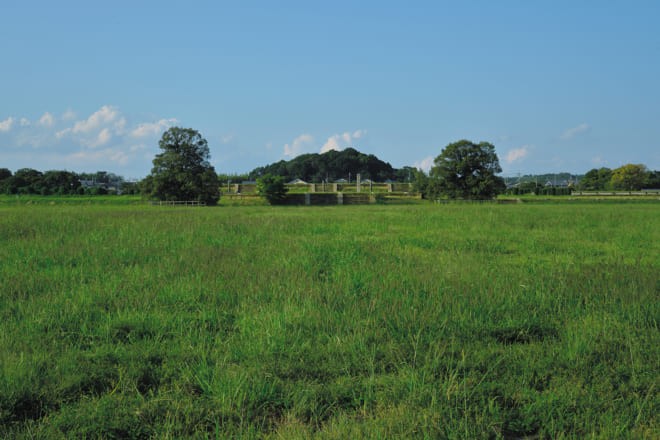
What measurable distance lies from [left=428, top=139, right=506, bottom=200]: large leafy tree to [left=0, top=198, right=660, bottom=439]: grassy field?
54.4m

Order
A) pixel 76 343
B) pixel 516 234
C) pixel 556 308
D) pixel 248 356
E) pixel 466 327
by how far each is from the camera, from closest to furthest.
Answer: pixel 248 356 < pixel 76 343 < pixel 466 327 < pixel 556 308 < pixel 516 234

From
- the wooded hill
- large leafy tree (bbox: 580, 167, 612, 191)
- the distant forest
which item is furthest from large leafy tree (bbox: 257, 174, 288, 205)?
the wooded hill

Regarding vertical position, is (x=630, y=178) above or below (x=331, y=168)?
below

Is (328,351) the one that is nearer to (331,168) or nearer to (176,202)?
(176,202)

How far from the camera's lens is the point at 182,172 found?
5609 centimetres

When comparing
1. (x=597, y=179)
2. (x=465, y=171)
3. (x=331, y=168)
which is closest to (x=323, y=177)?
(x=331, y=168)

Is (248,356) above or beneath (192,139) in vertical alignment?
beneath

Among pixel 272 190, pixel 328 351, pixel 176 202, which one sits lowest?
pixel 328 351

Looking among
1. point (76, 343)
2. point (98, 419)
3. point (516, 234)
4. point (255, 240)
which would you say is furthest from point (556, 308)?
point (516, 234)

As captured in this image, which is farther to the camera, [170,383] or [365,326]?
[365,326]

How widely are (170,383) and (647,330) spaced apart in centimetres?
411

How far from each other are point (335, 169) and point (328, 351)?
188 meters

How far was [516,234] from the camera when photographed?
40.0 ft

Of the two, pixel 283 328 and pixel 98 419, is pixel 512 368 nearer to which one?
pixel 283 328
